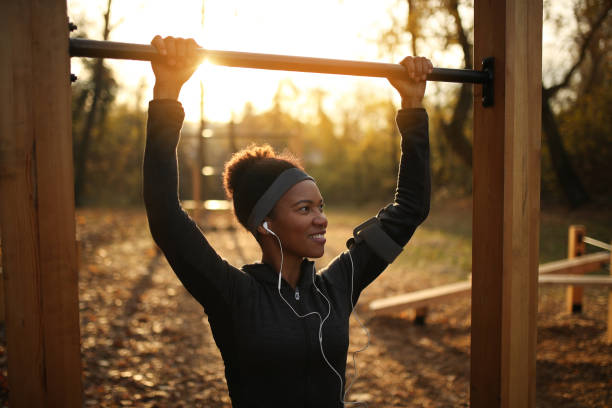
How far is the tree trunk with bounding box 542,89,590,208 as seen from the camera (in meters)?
12.2

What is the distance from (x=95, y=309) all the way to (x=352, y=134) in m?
21.1

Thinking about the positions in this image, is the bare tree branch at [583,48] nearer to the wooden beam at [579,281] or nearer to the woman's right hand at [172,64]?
the wooden beam at [579,281]

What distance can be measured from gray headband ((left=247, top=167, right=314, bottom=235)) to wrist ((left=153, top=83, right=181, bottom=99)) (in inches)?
18.8

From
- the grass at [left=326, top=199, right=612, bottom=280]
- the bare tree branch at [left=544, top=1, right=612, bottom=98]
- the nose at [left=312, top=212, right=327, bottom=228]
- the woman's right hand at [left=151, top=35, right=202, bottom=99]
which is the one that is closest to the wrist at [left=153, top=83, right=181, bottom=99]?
the woman's right hand at [left=151, top=35, right=202, bottom=99]

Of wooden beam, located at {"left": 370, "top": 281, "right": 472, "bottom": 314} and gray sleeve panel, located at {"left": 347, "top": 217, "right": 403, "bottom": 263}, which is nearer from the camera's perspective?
gray sleeve panel, located at {"left": 347, "top": 217, "right": 403, "bottom": 263}

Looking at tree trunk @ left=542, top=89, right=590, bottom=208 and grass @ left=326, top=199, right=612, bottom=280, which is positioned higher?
tree trunk @ left=542, top=89, right=590, bottom=208

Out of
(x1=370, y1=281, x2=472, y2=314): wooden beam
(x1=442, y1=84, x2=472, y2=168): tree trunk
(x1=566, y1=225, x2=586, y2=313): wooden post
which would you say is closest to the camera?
(x1=370, y1=281, x2=472, y2=314): wooden beam

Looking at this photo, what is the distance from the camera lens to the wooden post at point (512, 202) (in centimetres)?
156

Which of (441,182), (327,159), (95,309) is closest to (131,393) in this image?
(95,309)

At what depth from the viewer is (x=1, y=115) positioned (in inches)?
47.0

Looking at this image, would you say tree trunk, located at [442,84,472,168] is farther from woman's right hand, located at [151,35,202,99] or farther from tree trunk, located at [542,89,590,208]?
woman's right hand, located at [151,35,202,99]

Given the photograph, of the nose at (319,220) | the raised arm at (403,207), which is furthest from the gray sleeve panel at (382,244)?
the nose at (319,220)

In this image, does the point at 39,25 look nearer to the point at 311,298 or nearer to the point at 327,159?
the point at 311,298

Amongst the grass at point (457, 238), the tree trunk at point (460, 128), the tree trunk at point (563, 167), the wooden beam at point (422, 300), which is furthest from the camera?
the tree trunk at point (460, 128)
